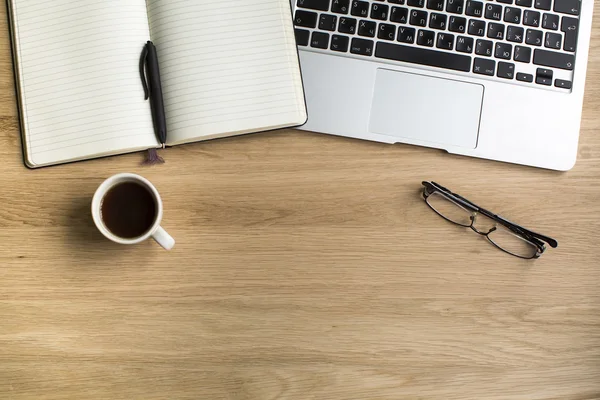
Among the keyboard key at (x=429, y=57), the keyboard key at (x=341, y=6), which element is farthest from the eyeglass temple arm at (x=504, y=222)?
the keyboard key at (x=341, y=6)

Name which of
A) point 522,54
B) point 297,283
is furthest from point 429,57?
point 297,283

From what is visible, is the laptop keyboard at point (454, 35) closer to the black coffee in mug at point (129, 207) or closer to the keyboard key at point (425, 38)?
the keyboard key at point (425, 38)

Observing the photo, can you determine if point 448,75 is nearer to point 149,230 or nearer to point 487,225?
point 487,225

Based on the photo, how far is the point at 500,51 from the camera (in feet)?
2.48

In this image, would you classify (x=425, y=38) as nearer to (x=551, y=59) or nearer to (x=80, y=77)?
(x=551, y=59)

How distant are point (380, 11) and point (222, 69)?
0.24 m

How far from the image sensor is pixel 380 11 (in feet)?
2.46

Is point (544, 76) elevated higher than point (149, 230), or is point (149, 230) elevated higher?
point (544, 76)

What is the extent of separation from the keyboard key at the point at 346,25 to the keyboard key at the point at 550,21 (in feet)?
0.89

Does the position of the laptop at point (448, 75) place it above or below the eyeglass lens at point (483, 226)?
above

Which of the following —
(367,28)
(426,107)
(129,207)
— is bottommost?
(129,207)

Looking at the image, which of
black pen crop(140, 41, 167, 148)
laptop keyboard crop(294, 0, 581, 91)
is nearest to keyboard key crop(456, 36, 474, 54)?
laptop keyboard crop(294, 0, 581, 91)

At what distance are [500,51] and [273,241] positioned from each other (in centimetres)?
42

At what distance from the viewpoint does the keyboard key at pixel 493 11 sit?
756mm
